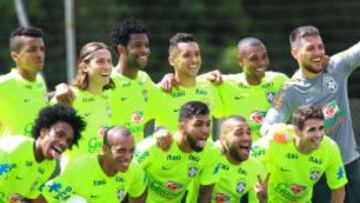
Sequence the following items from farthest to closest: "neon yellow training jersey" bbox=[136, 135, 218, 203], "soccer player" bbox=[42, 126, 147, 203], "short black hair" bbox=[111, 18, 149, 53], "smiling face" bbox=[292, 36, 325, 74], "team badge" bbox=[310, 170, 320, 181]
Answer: "short black hair" bbox=[111, 18, 149, 53]
"smiling face" bbox=[292, 36, 325, 74]
"team badge" bbox=[310, 170, 320, 181]
"neon yellow training jersey" bbox=[136, 135, 218, 203]
"soccer player" bbox=[42, 126, 147, 203]

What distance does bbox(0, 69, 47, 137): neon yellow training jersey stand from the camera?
11.2 metres

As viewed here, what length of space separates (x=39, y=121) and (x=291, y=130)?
205cm

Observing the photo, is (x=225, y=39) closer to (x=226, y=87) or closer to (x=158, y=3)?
(x=158, y=3)

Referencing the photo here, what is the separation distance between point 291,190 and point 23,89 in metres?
2.24

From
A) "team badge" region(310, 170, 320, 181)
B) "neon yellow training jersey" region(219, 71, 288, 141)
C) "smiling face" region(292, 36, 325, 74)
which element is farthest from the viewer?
"neon yellow training jersey" region(219, 71, 288, 141)

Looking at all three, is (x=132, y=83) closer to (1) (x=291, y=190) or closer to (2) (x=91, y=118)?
(2) (x=91, y=118)

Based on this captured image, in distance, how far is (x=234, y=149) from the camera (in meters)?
11.1

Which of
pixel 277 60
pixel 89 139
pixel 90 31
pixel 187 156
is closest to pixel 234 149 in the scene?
pixel 187 156

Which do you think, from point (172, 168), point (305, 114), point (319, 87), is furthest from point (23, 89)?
point (319, 87)

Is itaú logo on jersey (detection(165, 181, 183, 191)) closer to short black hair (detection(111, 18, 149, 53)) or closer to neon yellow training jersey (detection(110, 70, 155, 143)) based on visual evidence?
neon yellow training jersey (detection(110, 70, 155, 143))

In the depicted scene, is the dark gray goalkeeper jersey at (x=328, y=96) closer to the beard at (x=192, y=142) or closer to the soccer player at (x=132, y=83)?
the beard at (x=192, y=142)

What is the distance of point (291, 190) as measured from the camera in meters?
11.4

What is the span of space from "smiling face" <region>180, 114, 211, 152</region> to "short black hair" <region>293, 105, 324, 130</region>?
0.69m

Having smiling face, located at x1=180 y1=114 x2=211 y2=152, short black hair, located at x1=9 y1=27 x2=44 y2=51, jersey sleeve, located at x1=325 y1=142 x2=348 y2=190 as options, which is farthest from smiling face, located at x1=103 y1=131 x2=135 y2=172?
jersey sleeve, located at x1=325 y1=142 x2=348 y2=190
